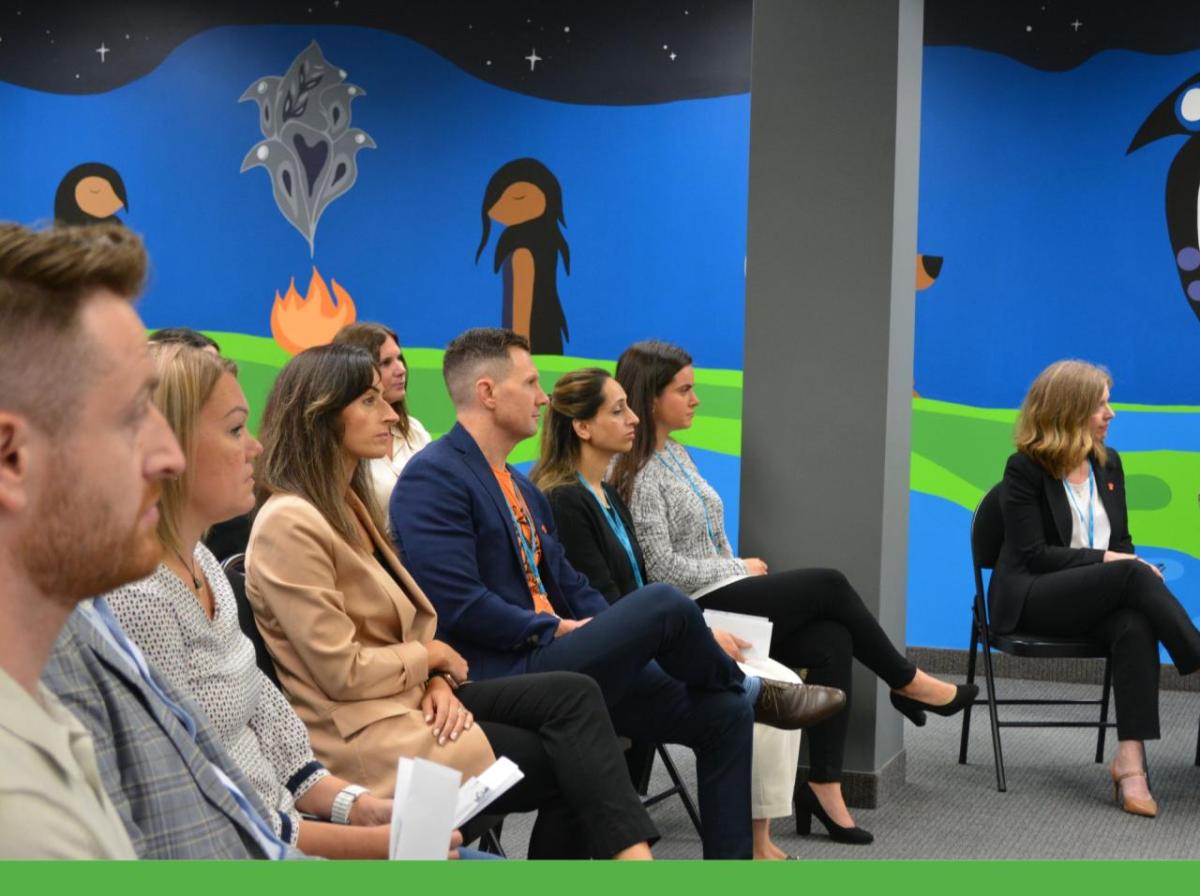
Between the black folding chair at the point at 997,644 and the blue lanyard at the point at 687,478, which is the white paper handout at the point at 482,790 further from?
the black folding chair at the point at 997,644

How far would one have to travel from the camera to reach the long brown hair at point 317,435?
2.60 metres

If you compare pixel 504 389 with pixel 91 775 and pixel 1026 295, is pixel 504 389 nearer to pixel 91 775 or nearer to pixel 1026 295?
pixel 91 775

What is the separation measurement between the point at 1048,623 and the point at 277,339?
14.3 ft

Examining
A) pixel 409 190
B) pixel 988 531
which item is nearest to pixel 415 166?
pixel 409 190

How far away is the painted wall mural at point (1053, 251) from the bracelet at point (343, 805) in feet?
15.1

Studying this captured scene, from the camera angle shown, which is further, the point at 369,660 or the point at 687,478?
the point at 687,478

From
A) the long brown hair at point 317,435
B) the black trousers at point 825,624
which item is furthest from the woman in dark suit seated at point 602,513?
the long brown hair at point 317,435

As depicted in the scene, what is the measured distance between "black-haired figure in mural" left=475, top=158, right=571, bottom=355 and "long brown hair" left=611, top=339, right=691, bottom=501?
250 centimetres

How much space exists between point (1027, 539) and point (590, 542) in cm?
173

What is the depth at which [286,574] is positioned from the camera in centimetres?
246

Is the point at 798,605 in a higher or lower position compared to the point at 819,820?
higher

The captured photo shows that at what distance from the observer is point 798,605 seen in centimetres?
406

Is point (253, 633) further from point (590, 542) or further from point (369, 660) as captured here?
point (590, 542)

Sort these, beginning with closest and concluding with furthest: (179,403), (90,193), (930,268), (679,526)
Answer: (179,403) → (679,526) → (930,268) → (90,193)
